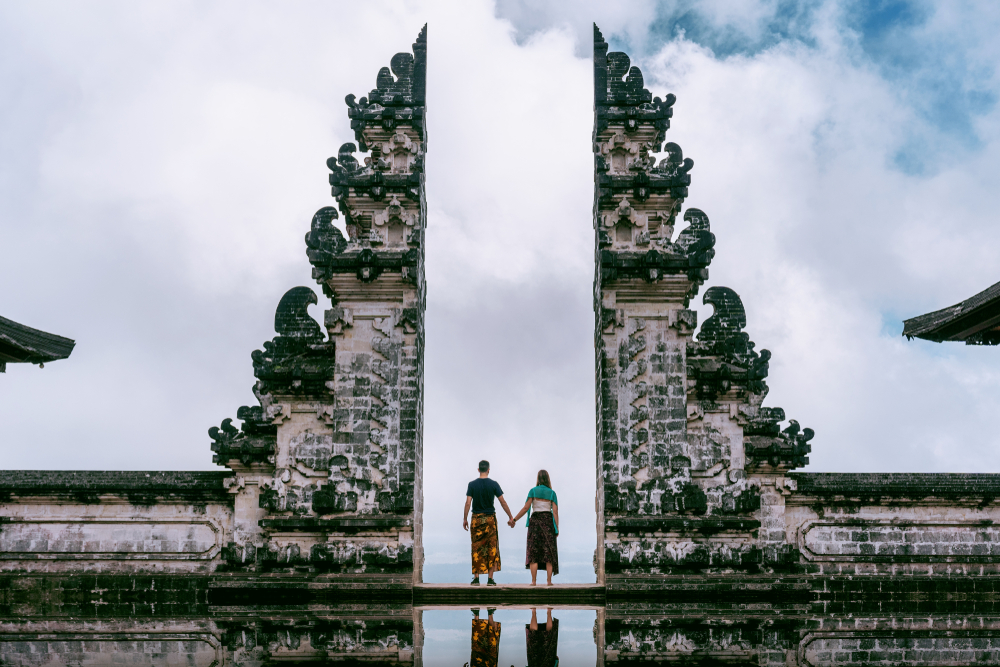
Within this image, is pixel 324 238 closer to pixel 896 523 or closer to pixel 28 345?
pixel 28 345

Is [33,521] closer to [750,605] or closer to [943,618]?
[750,605]

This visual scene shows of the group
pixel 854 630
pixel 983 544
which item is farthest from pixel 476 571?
pixel 983 544

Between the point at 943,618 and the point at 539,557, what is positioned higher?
the point at 539,557

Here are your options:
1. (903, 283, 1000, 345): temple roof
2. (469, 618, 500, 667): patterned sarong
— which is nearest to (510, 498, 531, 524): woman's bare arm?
(469, 618, 500, 667): patterned sarong

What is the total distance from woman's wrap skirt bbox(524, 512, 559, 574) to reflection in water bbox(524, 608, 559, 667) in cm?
75

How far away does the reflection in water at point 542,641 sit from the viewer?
392 inches

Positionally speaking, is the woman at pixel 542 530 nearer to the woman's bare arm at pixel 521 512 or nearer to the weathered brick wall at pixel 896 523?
the woman's bare arm at pixel 521 512

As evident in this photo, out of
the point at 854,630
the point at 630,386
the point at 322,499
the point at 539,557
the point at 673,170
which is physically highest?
the point at 673,170

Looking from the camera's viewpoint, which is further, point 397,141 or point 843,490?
point 397,141

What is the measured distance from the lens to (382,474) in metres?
12.9

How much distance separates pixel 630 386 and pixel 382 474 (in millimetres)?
3737

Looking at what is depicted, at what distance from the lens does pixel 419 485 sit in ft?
44.0

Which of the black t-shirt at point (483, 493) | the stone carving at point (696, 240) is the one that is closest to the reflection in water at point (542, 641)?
the black t-shirt at point (483, 493)

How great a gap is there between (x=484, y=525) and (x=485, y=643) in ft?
7.79
